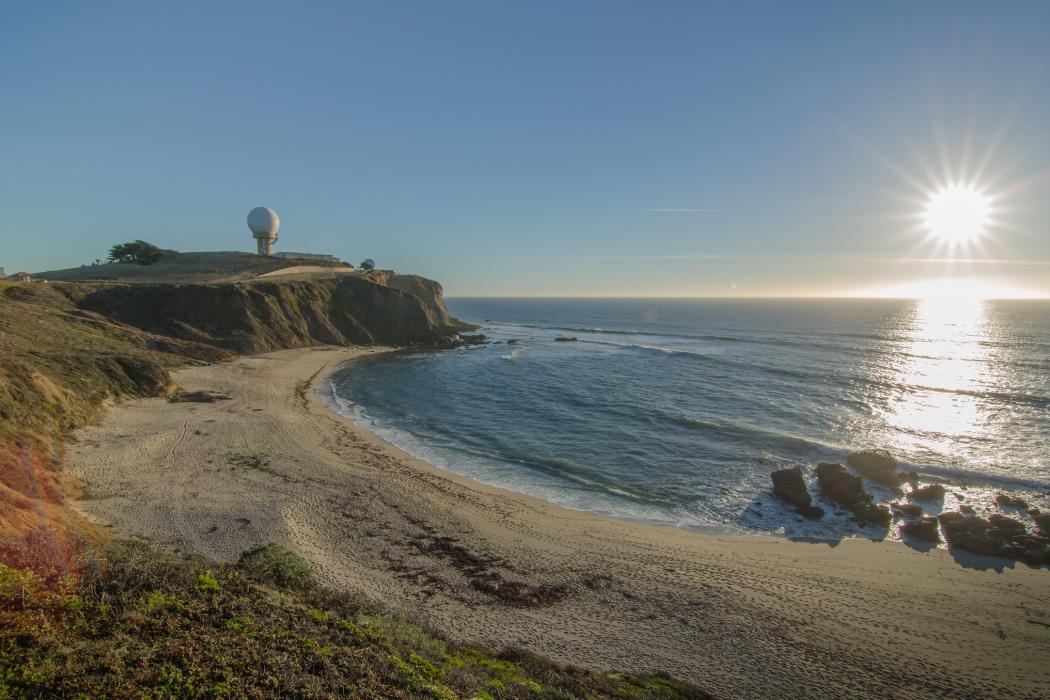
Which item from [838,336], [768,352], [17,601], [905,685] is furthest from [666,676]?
[838,336]

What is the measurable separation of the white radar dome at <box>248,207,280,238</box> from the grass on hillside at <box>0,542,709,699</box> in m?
78.1

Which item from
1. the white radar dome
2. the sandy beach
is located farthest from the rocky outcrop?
the white radar dome

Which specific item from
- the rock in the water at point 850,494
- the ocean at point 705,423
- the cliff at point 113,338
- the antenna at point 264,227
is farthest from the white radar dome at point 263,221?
the rock in the water at point 850,494

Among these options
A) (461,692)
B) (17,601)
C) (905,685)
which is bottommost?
(905,685)

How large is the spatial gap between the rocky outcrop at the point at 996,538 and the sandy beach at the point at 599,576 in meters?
0.77

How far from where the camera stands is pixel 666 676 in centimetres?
993

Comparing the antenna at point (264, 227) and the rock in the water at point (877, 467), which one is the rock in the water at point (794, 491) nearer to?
the rock in the water at point (877, 467)

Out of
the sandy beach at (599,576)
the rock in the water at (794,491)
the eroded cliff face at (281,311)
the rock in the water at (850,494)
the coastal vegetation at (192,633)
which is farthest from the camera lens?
the eroded cliff face at (281,311)

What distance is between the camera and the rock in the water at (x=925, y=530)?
18250mm

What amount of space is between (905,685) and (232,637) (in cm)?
1377

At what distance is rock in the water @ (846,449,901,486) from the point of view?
2341 cm

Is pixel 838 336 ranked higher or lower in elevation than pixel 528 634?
higher

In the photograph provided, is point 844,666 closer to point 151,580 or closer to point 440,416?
point 151,580

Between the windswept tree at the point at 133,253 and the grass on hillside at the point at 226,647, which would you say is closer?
the grass on hillside at the point at 226,647
